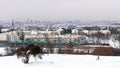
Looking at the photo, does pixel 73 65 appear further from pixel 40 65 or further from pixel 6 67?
pixel 6 67

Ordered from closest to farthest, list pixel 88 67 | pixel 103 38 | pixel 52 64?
pixel 88 67
pixel 52 64
pixel 103 38

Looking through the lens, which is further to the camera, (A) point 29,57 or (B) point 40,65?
(A) point 29,57

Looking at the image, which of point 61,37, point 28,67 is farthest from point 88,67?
point 61,37

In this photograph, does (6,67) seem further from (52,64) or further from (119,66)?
(119,66)

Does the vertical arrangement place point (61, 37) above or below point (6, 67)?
below

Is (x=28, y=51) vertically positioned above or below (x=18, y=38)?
above

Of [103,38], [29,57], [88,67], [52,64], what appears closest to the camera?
[88,67]

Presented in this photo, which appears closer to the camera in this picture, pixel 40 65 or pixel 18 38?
pixel 40 65

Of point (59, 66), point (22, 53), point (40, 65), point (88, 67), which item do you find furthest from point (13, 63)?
point (88, 67)

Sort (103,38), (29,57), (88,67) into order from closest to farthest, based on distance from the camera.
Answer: (88,67), (29,57), (103,38)
